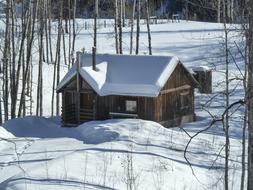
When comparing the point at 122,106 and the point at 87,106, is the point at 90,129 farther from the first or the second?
the point at 87,106

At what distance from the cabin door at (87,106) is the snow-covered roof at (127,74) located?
996mm

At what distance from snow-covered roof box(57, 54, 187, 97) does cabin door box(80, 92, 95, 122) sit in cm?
100

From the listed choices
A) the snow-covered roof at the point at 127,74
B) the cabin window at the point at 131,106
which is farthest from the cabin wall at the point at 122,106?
the snow-covered roof at the point at 127,74

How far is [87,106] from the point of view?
1122 inches

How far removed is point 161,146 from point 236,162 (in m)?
3.01

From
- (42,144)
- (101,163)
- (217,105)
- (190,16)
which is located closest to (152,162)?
(101,163)

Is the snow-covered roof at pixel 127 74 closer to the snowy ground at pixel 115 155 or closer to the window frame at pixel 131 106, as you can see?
the window frame at pixel 131 106

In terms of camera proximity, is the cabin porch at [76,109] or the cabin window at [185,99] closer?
the cabin porch at [76,109]

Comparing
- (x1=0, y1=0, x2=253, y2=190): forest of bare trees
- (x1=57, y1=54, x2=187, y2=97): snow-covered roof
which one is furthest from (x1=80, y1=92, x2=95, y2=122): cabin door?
(x1=0, y1=0, x2=253, y2=190): forest of bare trees

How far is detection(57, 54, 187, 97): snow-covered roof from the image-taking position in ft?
88.8

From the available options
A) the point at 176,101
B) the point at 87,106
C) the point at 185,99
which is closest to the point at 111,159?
the point at 87,106

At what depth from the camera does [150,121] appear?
25516 millimetres

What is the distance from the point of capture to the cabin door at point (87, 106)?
28.1m

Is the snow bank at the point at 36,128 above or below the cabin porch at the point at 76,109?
below
